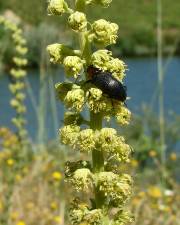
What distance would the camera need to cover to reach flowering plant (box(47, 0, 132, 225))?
1.99m

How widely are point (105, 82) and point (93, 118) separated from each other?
0.12 metres

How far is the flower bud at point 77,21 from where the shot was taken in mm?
1933

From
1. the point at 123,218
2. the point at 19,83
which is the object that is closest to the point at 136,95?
the point at 19,83

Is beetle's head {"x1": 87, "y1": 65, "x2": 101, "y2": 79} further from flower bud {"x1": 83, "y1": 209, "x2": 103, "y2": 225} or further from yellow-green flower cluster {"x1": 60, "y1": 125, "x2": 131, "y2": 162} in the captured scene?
flower bud {"x1": 83, "y1": 209, "x2": 103, "y2": 225}

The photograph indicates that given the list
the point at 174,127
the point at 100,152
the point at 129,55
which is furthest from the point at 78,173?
the point at 129,55

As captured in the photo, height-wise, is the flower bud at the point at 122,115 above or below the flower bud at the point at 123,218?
above

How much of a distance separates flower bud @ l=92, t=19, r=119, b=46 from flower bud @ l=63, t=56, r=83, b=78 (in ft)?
0.31

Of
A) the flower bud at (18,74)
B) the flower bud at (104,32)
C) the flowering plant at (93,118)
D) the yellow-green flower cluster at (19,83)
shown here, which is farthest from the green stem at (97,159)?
the flower bud at (18,74)

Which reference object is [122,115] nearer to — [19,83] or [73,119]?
[73,119]

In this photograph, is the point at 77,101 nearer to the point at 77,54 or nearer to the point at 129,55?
the point at 77,54

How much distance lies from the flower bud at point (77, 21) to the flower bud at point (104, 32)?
0.16ft

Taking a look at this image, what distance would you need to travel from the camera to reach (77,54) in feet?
6.62


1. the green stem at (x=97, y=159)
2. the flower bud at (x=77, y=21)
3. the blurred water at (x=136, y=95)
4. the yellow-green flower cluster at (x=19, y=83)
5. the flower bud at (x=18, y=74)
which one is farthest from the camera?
the blurred water at (x=136, y=95)

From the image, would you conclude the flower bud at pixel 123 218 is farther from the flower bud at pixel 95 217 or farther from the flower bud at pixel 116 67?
the flower bud at pixel 116 67
